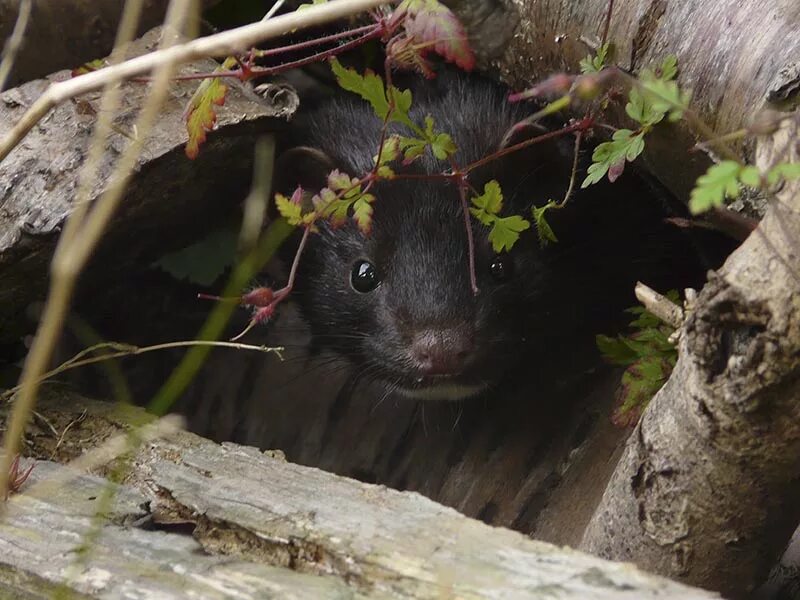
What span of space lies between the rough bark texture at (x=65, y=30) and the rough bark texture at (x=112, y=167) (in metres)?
0.20

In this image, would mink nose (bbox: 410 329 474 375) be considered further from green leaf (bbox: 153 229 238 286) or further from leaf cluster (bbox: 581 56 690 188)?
green leaf (bbox: 153 229 238 286)

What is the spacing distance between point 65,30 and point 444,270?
1375 mm

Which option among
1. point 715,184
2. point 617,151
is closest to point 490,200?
point 617,151

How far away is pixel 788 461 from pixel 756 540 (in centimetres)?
25

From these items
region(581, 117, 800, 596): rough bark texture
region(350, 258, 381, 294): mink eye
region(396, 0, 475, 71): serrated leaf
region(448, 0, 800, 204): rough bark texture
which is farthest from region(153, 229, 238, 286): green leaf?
region(581, 117, 800, 596): rough bark texture

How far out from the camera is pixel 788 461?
1664 millimetres

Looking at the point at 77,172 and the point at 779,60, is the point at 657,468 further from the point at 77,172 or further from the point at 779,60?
the point at 77,172

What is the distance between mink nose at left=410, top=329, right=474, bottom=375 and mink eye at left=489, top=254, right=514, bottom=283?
24 centimetres

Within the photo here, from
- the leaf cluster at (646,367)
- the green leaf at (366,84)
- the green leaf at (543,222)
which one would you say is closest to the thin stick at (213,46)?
the green leaf at (366,84)

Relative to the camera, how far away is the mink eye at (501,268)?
305 cm

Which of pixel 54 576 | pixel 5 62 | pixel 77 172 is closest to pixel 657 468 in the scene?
pixel 54 576

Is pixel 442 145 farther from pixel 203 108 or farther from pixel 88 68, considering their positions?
pixel 88 68

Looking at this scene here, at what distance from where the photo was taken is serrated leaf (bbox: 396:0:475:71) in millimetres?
2039

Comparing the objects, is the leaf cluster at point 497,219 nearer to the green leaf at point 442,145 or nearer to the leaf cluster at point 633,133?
the green leaf at point 442,145
